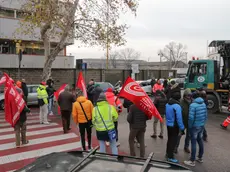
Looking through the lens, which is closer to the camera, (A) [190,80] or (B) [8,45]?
(A) [190,80]

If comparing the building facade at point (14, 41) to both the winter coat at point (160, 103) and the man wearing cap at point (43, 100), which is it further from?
the winter coat at point (160, 103)

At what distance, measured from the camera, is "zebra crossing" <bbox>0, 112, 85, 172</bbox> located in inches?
242

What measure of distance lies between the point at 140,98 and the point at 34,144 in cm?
393

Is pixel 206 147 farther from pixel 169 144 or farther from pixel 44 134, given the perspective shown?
pixel 44 134

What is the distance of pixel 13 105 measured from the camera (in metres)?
7.16

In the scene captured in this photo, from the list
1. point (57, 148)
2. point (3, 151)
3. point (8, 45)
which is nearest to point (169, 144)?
point (57, 148)

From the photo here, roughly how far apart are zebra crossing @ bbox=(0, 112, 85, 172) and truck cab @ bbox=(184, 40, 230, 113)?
27.2 feet

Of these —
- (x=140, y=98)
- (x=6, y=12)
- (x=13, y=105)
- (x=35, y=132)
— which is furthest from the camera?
(x=6, y=12)

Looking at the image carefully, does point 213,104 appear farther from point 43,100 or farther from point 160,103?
point 43,100

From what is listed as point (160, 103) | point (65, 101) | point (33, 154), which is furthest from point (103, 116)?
point (65, 101)

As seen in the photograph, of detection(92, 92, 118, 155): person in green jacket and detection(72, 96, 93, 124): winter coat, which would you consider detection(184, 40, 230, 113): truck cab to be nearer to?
detection(72, 96, 93, 124): winter coat

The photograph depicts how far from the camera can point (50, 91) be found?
1241cm

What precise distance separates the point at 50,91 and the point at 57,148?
576 centimetres

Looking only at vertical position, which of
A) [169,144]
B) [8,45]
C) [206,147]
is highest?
[8,45]
